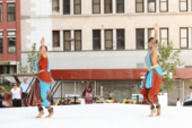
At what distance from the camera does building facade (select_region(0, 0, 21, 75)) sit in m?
37.9

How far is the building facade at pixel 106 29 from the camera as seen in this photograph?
119ft

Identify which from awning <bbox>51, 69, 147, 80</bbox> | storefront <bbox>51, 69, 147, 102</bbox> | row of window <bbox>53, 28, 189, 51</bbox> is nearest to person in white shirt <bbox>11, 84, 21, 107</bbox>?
storefront <bbox>51, 69, 147, 102</bbox>

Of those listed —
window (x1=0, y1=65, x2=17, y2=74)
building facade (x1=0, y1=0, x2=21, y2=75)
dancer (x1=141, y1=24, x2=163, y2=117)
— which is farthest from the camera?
window (x1=0, y1=65, x2=17, y2=74)

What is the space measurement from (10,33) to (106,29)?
9.05 metres

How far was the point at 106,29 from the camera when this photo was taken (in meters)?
36.7

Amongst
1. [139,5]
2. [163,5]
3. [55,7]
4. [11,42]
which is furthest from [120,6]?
[11,42]

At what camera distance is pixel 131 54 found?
36.4 metres

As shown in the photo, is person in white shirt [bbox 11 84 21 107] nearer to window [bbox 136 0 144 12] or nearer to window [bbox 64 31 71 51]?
window [bbox 64 31 71 51]

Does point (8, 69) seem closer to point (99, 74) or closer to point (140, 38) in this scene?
point (99, 74)

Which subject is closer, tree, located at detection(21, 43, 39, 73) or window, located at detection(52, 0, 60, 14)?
tree, located at detection(21, 43, 39, 73)

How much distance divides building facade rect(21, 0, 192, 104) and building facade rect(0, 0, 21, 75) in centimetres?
139

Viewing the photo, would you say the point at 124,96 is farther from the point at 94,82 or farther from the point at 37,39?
the point at 37,39

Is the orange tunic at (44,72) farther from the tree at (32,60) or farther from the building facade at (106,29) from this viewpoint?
the building facade at (106,29)

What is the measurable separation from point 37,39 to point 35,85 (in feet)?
90.2
